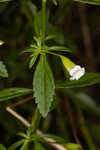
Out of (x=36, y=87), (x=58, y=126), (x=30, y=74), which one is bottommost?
(x=58, y=126)

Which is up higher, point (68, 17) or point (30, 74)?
point (68, 17)

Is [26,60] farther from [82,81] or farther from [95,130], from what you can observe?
[95,130]

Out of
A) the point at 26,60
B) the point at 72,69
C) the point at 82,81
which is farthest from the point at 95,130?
the point at 72,69

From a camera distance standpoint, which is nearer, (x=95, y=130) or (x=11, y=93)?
(x=11, y=93)


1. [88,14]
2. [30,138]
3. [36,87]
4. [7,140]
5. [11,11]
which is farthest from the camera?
[88,14]

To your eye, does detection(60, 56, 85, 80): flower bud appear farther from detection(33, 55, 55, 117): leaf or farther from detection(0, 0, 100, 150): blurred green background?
detection(0, 0, 100, 150): blurred green background

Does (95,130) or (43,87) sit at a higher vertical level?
(43,87)

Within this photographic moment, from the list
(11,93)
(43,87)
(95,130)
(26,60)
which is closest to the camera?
(43,87)

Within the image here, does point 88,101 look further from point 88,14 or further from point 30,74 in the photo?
point 88,14

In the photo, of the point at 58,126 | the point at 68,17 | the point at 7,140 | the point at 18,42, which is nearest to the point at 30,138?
the point at 7,140
